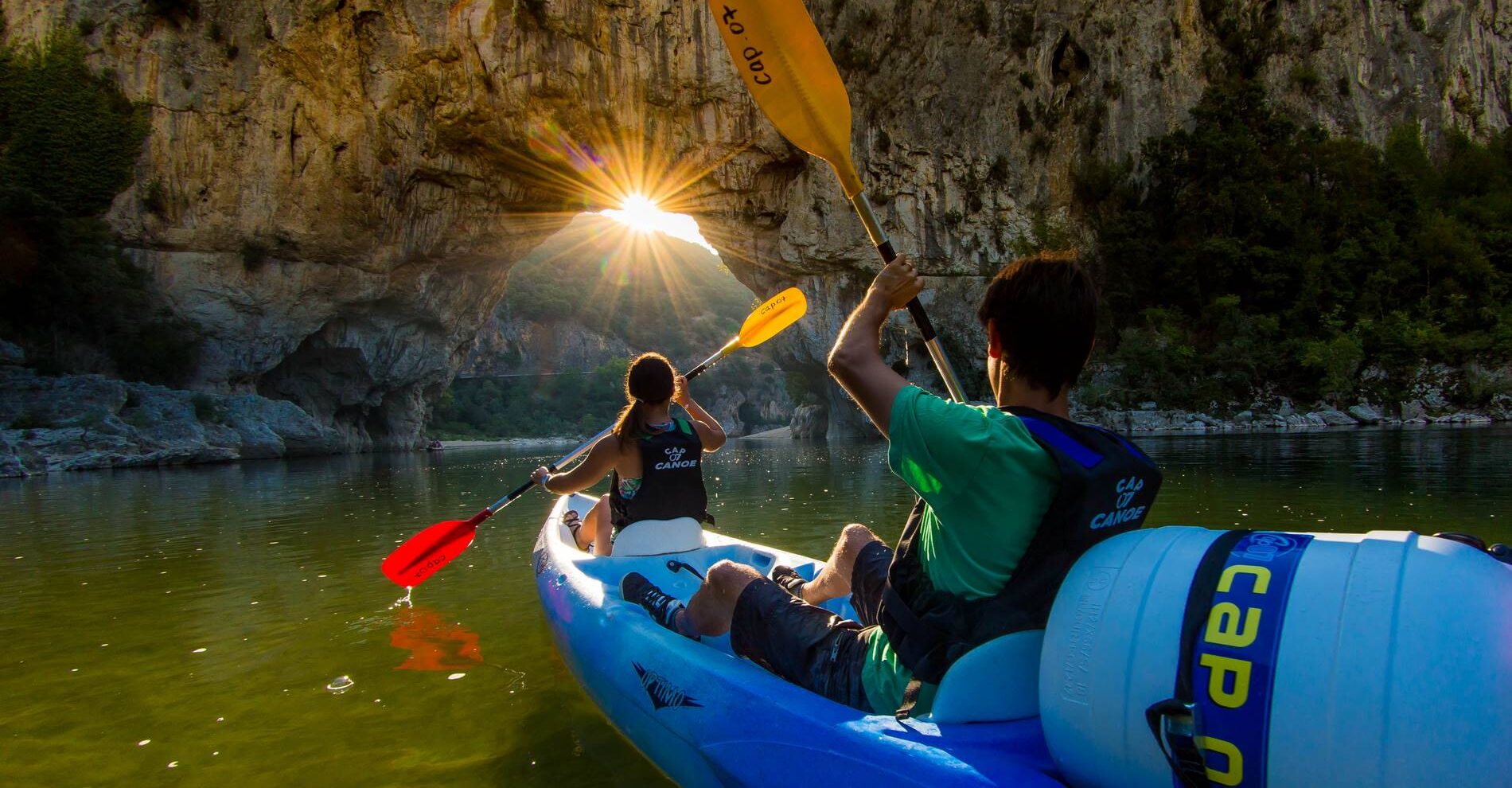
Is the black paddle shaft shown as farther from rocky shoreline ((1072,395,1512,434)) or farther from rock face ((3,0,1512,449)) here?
rock face ((3,0,1512,449))

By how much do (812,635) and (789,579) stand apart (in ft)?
2.64

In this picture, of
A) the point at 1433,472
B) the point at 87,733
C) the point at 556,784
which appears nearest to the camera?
the point at 556,784

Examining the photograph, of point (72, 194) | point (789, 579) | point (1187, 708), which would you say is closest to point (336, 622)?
point (789, 579)

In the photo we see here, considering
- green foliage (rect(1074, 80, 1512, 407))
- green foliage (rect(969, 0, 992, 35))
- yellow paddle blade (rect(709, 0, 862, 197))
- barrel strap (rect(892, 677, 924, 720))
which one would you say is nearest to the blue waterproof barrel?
barrel strap (rect(892, 677, 924, 720))

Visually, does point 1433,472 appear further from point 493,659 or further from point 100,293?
point 100,293

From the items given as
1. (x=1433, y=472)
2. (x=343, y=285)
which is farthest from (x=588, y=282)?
(x=1433, y=472)

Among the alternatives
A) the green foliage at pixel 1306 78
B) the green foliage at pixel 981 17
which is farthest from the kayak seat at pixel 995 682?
the green foliage at pixel 1306 78

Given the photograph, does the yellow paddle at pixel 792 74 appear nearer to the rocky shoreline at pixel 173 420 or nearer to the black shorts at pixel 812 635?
Result: the black shorts at pixel 812 635

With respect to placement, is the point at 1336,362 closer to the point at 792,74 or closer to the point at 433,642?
the point at 792,74

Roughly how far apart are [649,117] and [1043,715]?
19796mm

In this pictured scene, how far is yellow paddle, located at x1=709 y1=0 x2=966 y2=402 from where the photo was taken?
Result: 2510 mm

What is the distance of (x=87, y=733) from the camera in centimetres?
250

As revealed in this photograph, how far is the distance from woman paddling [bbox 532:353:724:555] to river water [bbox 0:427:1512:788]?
71 cm

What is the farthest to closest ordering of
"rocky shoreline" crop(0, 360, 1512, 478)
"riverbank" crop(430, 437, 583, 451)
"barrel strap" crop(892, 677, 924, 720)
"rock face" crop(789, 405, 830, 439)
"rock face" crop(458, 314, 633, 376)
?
"rock face" crop(458, 314, 633, 376) < "riverbank" crop(430, 437, 583, 451) < "rock face" crop(789, 405, 830, 439) < "rocky shoreline" crop(0, 360, 1512, 478) < "barrel strap" crop(892, 677, 924, 720)
